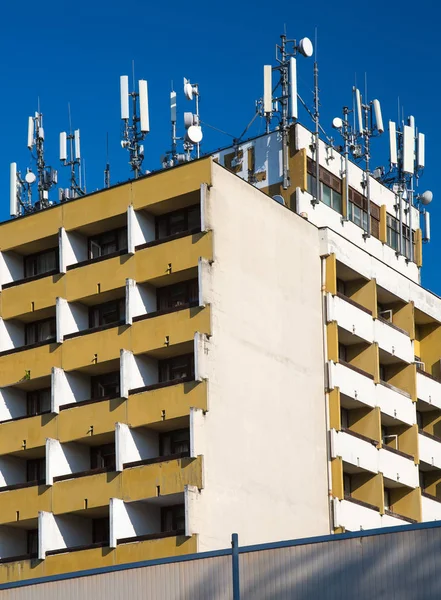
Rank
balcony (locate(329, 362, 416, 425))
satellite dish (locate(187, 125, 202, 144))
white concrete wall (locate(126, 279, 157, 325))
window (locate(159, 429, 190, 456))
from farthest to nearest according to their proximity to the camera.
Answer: satellite dish (locate(187, 125, 202, 144)) → balcony (locate(329, 362, 416, 425)) → white concrete wall (locate(126, 279, 157, 325)) → window (locate(159, 429, 190, 456))

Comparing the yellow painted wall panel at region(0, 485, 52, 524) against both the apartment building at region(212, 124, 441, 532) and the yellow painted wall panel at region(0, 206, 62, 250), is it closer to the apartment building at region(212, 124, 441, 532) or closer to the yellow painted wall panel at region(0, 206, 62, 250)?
the yellow painted wall panel at region(0, 206, 62, 250)

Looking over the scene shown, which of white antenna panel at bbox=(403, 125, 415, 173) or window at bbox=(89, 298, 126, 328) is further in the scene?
white antenna panel at bbox=(403, 125, 415, 173)

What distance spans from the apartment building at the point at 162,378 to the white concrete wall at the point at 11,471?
81 mm

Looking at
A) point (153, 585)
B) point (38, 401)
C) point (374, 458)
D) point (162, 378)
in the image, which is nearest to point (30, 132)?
point (38, 401)

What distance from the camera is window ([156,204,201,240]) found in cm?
7394

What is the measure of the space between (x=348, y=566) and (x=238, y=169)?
→ 40881 mm

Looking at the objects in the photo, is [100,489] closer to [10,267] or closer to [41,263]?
[41,263]

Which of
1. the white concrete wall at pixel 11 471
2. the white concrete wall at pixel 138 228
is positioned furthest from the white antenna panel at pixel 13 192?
the white concrete wall at pixel 11 471

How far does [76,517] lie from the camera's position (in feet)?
238

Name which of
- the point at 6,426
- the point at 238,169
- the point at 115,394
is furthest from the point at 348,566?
the point at 238,169

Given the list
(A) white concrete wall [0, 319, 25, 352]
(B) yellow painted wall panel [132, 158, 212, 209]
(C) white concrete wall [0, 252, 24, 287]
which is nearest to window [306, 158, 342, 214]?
(B) yellow painted wall panel [132, 158, 212, 209]

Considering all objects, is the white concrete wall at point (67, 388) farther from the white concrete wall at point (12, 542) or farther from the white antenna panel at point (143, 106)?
the white antenna panel at point (143, 106)

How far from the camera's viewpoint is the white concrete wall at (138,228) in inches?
2889

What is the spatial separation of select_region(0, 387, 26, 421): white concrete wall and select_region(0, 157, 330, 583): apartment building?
0.25 feet
